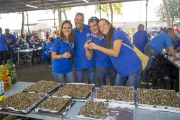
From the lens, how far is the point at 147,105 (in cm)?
131

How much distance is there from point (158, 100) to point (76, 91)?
2.69ft

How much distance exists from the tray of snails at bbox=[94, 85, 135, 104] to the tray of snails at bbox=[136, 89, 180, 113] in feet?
0.27

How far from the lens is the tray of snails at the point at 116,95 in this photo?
4.62 ft

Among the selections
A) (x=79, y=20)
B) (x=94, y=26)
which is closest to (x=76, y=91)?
(x=94, y=26)

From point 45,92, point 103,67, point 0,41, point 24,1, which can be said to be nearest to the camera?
point 45,92

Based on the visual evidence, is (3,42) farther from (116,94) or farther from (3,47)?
(116,94)

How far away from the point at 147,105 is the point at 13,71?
5.89ft

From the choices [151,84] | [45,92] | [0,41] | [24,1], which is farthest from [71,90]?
[24,1]

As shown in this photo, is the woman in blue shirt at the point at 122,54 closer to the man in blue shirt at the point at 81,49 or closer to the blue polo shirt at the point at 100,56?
the blue polo shirt at the point at 100,56

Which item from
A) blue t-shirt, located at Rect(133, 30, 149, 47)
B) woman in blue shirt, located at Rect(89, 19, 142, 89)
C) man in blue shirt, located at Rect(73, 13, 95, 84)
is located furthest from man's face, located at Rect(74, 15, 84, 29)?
blue t-shirt, located at Rect(133, 30, 149, 47)

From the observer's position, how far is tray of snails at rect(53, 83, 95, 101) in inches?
59.9

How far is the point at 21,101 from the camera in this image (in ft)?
4.85

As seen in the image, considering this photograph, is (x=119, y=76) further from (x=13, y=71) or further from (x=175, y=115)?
(x=13, y=71)

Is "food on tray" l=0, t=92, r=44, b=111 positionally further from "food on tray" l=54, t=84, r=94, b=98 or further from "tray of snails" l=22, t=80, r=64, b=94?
"food on tray" l=54, t=84, r=94, b=98
